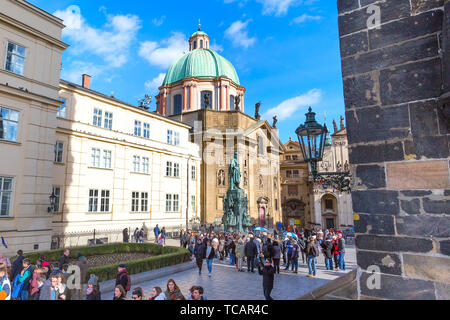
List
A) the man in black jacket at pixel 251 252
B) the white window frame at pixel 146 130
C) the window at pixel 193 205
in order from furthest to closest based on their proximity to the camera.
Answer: the window at pixel 193 205 → the white window frame at pixel 146 130 → the man in black jacket at pixel 251 252

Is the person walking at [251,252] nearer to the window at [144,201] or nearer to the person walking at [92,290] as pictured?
the person walking at [92,290]

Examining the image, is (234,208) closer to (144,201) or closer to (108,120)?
(144,201)

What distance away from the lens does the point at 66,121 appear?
2116 cm

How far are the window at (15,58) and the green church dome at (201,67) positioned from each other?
26.0 meters

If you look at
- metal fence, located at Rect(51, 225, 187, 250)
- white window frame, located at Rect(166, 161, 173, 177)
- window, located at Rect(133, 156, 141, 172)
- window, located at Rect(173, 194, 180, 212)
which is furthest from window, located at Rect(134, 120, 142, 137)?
metal fence, located at Rect(51, 225, 187, 250)

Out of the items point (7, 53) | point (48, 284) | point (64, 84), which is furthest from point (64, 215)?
point (48, 284)

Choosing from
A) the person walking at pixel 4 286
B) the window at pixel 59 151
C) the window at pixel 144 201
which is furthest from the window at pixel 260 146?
the person walking at pixel 4 286

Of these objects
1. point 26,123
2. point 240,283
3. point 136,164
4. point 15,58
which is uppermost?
point 15,58

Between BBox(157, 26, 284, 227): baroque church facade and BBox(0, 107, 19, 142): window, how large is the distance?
2099 cm

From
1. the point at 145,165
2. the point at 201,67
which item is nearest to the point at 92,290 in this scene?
the point at 145,165

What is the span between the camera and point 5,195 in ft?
48.1

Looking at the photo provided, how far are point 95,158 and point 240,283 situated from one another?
17179 mm

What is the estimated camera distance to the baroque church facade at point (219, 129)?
34.5 m

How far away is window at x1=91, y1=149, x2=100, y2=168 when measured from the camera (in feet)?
74.5
